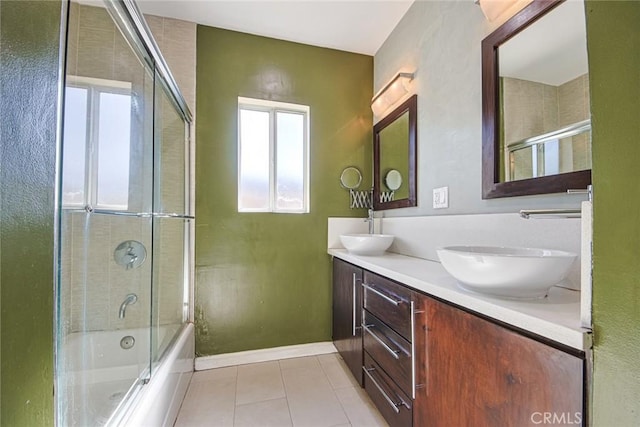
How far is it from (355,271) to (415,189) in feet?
2.29

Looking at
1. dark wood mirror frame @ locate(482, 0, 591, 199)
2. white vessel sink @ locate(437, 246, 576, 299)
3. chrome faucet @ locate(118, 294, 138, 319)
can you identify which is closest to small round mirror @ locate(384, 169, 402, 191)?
dark wood mirror frame @ locate(482, 0, 591, 199)

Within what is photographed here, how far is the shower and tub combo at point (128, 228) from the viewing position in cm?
119

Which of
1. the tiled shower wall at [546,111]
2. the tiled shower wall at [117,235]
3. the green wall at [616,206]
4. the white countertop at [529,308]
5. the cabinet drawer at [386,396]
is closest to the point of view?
the green wall at [616,206]

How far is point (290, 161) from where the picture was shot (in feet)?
7.66

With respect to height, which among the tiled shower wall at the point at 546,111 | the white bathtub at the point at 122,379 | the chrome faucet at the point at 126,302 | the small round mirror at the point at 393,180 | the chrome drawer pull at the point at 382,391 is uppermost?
the tiled shower wall at the point at 546,111

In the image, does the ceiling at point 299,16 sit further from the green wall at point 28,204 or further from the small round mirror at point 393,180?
the green wall at point 28,204

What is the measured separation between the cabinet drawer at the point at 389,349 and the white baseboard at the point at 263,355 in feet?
2.46

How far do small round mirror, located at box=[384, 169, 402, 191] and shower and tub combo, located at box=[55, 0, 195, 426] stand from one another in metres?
1.58

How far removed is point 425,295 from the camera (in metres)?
1.02

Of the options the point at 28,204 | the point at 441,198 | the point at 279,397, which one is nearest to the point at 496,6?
the point at 441,198

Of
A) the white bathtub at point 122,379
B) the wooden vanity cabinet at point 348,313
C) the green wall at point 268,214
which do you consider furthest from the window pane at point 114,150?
the wooden vanity cabinet at point 348,313

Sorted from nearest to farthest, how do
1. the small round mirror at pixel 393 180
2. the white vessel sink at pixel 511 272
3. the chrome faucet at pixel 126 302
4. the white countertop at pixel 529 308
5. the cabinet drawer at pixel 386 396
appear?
the white countertop at pixel 529 308 < the white vessel sink at pixel 511 272 < the cabinet drawer at pixel 386 396 < the chrome faucet at pixel 126 302 < the small round mirror at pixel 393 180

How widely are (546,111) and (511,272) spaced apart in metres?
0.75

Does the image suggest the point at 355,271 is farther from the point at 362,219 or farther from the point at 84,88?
the point at 84,88
